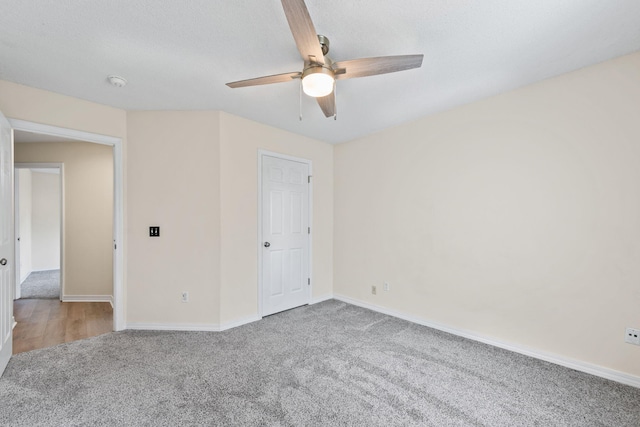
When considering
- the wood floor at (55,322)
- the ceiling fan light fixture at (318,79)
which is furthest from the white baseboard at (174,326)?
the ceiling fan light fixture at (318,79)

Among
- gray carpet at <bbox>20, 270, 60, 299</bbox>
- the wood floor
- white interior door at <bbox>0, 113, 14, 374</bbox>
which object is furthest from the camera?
gray carpet at <bbox>20, 270, 60, 299</bbox>

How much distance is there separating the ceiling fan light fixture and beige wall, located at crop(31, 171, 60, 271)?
23.3 feet

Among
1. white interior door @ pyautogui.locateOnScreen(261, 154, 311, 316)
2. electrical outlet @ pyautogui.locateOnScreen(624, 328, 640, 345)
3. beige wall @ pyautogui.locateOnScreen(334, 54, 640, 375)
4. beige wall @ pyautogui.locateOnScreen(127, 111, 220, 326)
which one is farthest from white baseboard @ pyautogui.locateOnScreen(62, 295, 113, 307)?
electrical outlet @ pyautogui.locateOnScreen(624, 328, 640, 345)

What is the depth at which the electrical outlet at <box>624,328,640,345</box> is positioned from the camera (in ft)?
6.50

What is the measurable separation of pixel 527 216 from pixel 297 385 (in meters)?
2.41

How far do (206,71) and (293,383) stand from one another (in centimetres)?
250

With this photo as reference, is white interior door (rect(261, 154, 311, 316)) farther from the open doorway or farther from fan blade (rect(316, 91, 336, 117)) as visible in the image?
the open doorway

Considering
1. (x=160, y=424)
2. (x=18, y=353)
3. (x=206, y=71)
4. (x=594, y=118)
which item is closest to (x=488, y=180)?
(x=594, y=118)

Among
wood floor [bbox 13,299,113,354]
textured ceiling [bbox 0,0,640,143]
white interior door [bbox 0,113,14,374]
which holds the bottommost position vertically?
wood floor [bbox 13,299,113,354]

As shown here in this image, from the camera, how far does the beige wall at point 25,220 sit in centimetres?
522

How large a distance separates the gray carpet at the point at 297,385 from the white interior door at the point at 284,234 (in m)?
0.82

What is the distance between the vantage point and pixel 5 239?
225 cm

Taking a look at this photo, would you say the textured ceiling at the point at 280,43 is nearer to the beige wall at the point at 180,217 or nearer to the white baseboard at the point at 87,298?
the beige wall at the point at 180,217

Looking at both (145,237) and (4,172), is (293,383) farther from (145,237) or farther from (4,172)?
(4,172)
